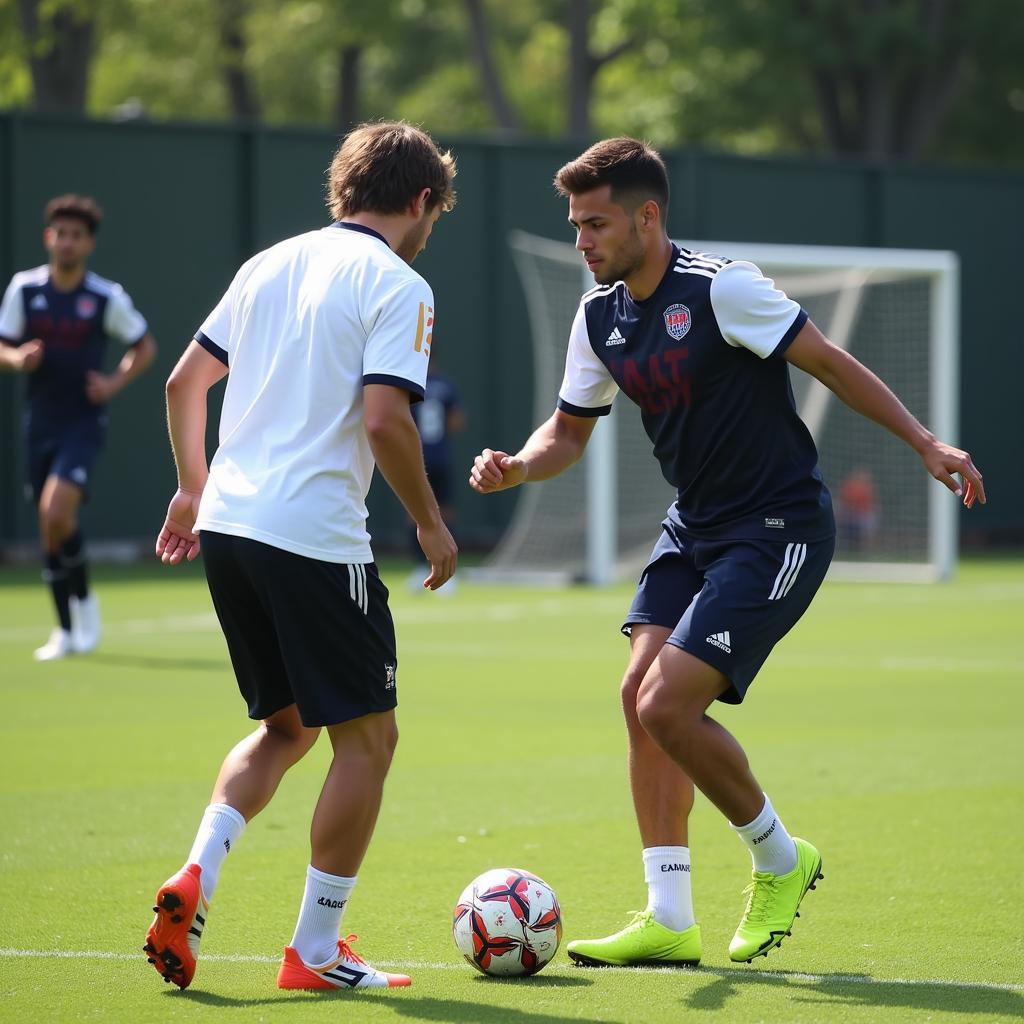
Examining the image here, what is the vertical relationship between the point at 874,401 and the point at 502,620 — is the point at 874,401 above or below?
above

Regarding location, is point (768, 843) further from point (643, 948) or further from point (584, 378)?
point (584, 378)

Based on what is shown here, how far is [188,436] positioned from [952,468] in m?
2.13

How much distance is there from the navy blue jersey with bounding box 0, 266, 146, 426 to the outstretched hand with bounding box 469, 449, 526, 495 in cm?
707

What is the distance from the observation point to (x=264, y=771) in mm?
5086

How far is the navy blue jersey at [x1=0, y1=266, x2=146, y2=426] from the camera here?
1203 cm

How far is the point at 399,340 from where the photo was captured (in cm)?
470

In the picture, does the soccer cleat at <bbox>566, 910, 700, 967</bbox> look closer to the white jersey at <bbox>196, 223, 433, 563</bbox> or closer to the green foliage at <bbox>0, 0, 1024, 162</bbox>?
the white jersey at <bbox>196, 223, 433, 563</bbox>

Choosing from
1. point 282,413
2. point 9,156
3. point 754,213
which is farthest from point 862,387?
point 754,213

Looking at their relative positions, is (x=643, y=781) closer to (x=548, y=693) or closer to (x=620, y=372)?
(x=620, y=372)

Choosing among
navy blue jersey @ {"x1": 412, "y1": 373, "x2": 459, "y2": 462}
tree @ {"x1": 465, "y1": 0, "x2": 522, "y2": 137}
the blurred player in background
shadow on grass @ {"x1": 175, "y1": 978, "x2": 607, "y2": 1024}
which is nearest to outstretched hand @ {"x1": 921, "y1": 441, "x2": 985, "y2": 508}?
shadow on grass @ {"x1": 175, "y1": 978, "x2": 607, "y2": 1024}

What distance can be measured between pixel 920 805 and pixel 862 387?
3.02 m

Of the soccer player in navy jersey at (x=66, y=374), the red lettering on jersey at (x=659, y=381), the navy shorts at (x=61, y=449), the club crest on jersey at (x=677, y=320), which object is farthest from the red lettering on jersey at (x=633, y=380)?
the navy shorts at (x=61, y=449)

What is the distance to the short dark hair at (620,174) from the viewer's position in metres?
5.25

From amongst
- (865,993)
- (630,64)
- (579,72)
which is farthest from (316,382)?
(630,64)
